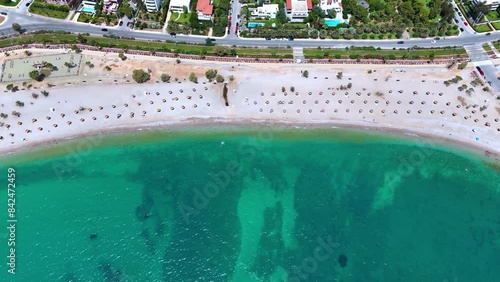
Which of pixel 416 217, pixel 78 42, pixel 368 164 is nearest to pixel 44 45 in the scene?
pixel 78 42

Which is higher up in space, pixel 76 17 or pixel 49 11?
pixel 49 11

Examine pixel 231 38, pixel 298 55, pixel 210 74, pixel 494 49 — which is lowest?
pixel 494 49

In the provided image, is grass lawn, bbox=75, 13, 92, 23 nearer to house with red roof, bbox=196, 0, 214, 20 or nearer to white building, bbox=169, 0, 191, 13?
white building, bbox=169, 0, 191, 13

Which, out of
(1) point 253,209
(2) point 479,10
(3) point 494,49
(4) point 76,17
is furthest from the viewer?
(4) point 76,17

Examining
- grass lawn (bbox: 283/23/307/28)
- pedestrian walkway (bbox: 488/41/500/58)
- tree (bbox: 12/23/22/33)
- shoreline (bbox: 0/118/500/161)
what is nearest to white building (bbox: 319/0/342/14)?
grass lawn (bbox: 283/23/307/28)

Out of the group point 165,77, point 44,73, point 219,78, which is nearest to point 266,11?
point 219,78

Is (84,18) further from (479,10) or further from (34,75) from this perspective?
(479,10)
